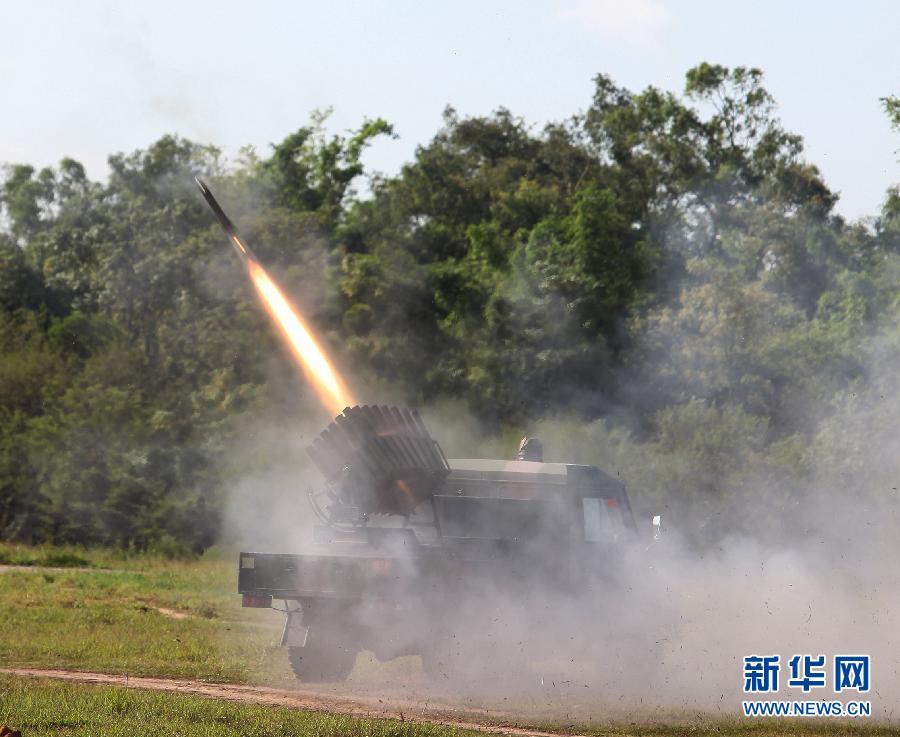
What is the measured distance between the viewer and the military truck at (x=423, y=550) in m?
14.3

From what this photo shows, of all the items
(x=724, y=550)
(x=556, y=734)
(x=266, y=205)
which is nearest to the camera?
(x=556, y=734)

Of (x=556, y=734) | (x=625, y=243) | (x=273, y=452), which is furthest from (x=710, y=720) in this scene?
(x=625, y=243)

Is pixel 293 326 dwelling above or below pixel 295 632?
above

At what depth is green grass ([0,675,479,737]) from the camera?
11336mm

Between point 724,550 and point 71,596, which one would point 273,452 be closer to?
point 71,596

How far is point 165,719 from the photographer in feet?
38.8

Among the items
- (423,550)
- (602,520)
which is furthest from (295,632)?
(602,520)

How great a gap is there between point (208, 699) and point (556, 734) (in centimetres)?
312

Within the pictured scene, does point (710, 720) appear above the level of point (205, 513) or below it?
below

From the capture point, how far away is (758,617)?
56.6ft

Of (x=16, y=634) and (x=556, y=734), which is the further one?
(x=16, y=634)

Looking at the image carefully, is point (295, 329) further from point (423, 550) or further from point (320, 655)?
point (320, 655)

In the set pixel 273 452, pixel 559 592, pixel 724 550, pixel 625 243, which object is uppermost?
pixel 625 243

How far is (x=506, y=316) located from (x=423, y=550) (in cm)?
2369
